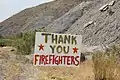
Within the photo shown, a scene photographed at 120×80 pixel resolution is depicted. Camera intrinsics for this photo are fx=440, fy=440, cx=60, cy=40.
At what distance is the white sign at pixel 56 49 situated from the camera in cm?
1171

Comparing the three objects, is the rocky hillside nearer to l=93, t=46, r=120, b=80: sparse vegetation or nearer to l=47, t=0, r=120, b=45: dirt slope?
l=47, t=0, r=120, b=45: dirt slope

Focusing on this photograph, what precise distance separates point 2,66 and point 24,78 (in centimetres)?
292

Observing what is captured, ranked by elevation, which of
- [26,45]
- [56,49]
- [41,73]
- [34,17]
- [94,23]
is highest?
[34,17]

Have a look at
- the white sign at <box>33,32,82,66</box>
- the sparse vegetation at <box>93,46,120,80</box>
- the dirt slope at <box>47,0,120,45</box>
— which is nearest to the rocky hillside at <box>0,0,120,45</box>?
the dirt slope at <box>47,0,120,45</box>

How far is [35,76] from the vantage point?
13.6m

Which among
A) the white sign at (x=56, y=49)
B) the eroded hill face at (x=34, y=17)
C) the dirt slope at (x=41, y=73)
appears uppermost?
the eroded hill face at (x=34, y=17)

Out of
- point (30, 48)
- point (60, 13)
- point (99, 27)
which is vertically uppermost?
point (60, 13)

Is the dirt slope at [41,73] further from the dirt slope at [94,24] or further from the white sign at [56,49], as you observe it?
the dirt slope at [94,24]

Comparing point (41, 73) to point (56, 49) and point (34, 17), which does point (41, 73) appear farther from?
point (34, 17)

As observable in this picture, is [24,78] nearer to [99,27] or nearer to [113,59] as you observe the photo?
[113,59]

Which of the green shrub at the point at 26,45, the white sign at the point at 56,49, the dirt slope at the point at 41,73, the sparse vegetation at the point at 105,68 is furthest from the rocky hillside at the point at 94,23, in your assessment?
the white sign at the point at 56,49

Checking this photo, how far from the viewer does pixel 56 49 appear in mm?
11969

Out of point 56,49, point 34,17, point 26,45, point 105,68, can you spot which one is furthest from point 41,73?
point 34,17

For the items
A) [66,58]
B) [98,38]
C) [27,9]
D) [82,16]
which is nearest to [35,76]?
[66,58]
